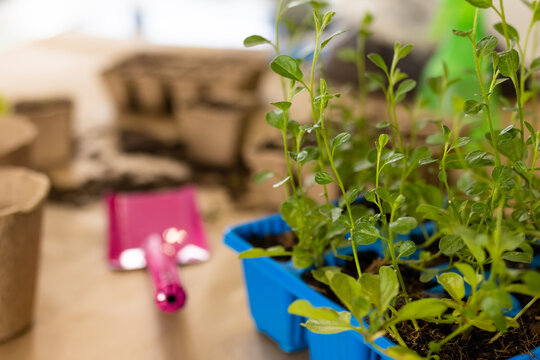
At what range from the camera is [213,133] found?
945mm

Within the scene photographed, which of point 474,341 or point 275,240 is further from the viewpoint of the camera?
→ point 275,240

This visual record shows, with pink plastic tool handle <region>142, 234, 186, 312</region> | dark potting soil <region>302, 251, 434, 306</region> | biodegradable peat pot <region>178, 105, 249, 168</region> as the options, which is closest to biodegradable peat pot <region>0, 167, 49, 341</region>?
pink plastic tool handle <region>142, 234, 186, 312</region>

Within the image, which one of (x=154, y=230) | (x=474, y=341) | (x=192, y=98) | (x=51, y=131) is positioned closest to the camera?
(x=474, y=341)

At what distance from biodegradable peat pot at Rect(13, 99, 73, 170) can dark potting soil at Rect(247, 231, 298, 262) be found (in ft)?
1.64

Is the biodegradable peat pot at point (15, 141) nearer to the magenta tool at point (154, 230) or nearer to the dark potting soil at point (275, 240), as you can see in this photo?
the magenta tool at point (154, 230)

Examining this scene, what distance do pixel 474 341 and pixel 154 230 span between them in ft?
1.44

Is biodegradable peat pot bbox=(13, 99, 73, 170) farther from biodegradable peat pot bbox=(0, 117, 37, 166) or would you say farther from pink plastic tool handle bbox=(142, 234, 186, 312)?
pink plastic tool handle bbox=(142, 234, 186, 312)

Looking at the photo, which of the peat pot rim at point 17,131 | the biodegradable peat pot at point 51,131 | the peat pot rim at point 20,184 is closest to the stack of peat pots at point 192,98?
the biodegradable peat pot at point 51,131

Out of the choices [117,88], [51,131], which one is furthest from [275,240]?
[117,88]

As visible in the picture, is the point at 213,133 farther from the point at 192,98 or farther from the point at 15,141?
the point at 15,141

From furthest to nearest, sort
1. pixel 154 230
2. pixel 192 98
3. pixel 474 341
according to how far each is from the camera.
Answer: pixel 192 98, pixel 154 230, pixel 474 341

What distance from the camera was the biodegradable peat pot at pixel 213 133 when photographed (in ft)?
3.05

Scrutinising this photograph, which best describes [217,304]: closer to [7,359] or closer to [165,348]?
[165,348]

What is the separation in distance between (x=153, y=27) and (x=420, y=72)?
1.82m
